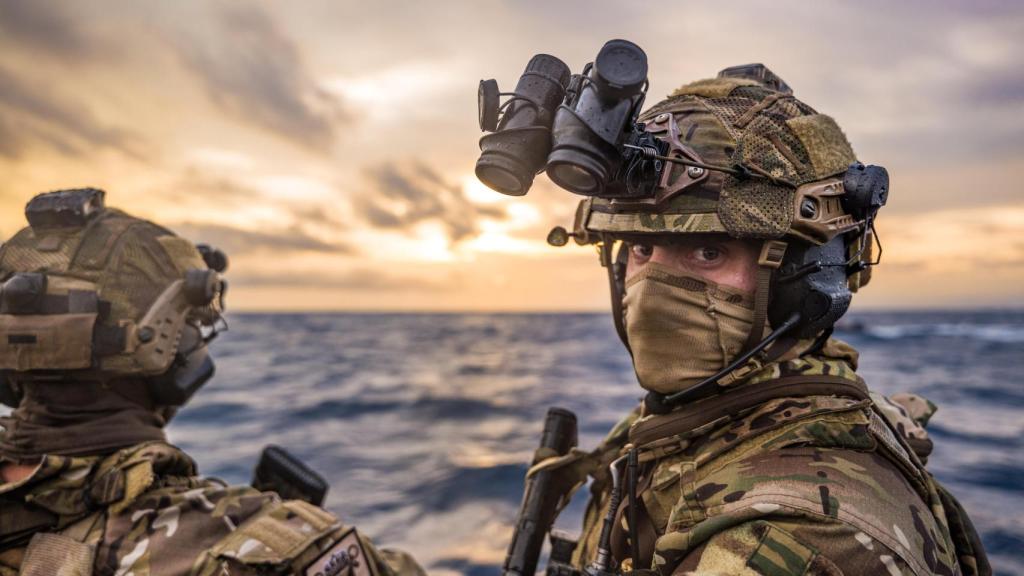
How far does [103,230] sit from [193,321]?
0.69 meters

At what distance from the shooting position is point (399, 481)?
9.44 metres

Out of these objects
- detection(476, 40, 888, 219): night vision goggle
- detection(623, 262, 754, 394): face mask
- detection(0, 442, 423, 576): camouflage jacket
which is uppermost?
detection(476, 40, 888, 219): night vision goggle

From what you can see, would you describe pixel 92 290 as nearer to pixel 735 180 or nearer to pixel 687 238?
pixel 687 238

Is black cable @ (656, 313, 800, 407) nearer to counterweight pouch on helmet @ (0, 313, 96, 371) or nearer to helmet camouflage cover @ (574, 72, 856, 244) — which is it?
helmet camouflage cover @ (574, 72, 856, 244)

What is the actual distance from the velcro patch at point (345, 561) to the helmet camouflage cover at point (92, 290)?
1.34 meters

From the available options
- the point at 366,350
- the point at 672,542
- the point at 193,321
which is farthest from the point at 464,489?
the point at 366,350

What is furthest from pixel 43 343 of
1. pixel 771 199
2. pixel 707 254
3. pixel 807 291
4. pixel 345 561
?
pixel 807 291

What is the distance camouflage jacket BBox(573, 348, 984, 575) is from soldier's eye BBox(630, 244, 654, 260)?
2.06ft

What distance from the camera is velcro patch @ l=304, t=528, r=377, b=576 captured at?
2.96 meters

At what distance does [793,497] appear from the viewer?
1.97 metres

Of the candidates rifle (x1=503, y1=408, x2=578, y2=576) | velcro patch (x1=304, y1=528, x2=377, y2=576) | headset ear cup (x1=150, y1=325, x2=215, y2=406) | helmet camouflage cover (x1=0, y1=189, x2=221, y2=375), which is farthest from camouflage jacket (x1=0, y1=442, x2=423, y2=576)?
rifle (x1=503, y1=408, x2=578, y2=576)

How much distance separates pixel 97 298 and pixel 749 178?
318 centimetres

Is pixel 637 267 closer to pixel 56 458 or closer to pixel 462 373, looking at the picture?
pixel 56 458

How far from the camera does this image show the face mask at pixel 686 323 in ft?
7.86
